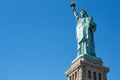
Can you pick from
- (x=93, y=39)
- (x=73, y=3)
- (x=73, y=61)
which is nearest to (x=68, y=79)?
(x=73, y=61)

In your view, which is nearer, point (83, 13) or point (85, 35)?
point (85, 35)

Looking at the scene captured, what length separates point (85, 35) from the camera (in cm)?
5056

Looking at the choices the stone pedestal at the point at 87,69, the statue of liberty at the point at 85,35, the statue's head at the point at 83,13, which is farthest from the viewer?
the statue's head at the point at 83,13

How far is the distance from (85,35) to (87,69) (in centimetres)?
653

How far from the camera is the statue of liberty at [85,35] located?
49334 millimetres

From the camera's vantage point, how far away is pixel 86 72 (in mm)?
45656

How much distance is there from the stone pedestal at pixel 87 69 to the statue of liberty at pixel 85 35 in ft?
4.76

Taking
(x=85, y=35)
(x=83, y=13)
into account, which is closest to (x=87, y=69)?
(x=85, y=35)

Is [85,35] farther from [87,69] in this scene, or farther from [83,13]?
[87,69]

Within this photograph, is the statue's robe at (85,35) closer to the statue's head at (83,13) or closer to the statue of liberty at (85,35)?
the statue of liberty at (85,35)

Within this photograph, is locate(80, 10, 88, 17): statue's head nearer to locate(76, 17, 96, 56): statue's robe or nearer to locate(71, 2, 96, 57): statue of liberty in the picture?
locate(71, 2, 96, 57): statue of liberty

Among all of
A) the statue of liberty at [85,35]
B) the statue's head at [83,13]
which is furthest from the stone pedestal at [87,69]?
the statue's head at [83,13]

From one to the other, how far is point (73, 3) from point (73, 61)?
33.8 ft

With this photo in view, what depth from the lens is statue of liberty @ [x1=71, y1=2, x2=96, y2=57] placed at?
49334mm
